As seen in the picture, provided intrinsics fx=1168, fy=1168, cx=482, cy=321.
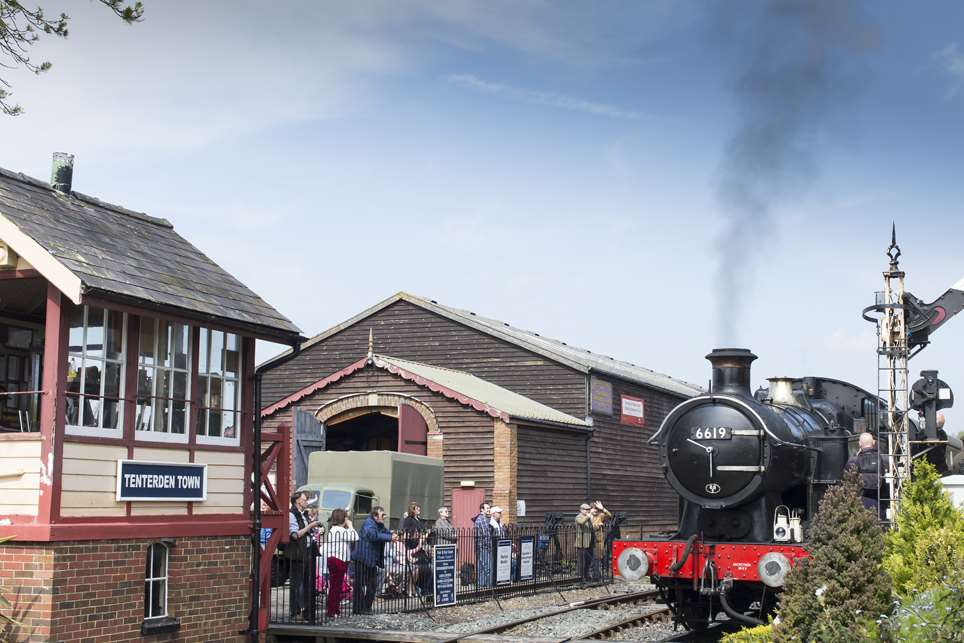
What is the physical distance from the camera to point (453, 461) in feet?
83.7

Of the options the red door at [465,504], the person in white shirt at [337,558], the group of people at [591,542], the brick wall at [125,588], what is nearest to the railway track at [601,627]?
the group of people at [591,542]

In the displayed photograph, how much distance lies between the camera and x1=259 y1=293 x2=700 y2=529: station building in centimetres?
2533

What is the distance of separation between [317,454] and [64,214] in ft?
41.8

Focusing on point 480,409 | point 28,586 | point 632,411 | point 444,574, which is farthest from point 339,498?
point 28,586

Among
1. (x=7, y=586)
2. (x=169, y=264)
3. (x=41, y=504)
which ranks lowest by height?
(x=7, y=586)

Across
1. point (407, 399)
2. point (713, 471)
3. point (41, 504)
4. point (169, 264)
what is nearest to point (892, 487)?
point (713, 471)

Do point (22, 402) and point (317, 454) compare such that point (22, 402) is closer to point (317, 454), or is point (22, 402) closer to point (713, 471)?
point (713, 471)

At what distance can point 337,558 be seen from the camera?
15516mm

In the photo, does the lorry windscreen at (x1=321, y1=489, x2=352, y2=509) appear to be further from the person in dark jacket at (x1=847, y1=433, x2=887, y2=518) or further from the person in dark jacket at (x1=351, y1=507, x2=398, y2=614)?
the person in dark jacket at (x1=847, y1=433, x2=887, y2=518)

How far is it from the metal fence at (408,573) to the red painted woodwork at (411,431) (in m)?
4.28

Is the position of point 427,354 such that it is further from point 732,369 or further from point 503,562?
point 732,369

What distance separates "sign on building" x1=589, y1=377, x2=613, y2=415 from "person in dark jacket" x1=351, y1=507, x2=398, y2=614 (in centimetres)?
1377

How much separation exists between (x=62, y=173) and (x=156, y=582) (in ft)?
15.3

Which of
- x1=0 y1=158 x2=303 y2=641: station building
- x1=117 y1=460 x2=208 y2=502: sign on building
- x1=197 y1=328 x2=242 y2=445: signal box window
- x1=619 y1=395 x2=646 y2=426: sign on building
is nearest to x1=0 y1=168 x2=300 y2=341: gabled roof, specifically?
x1=0 y1=158 x2=303 y2=641: station building
